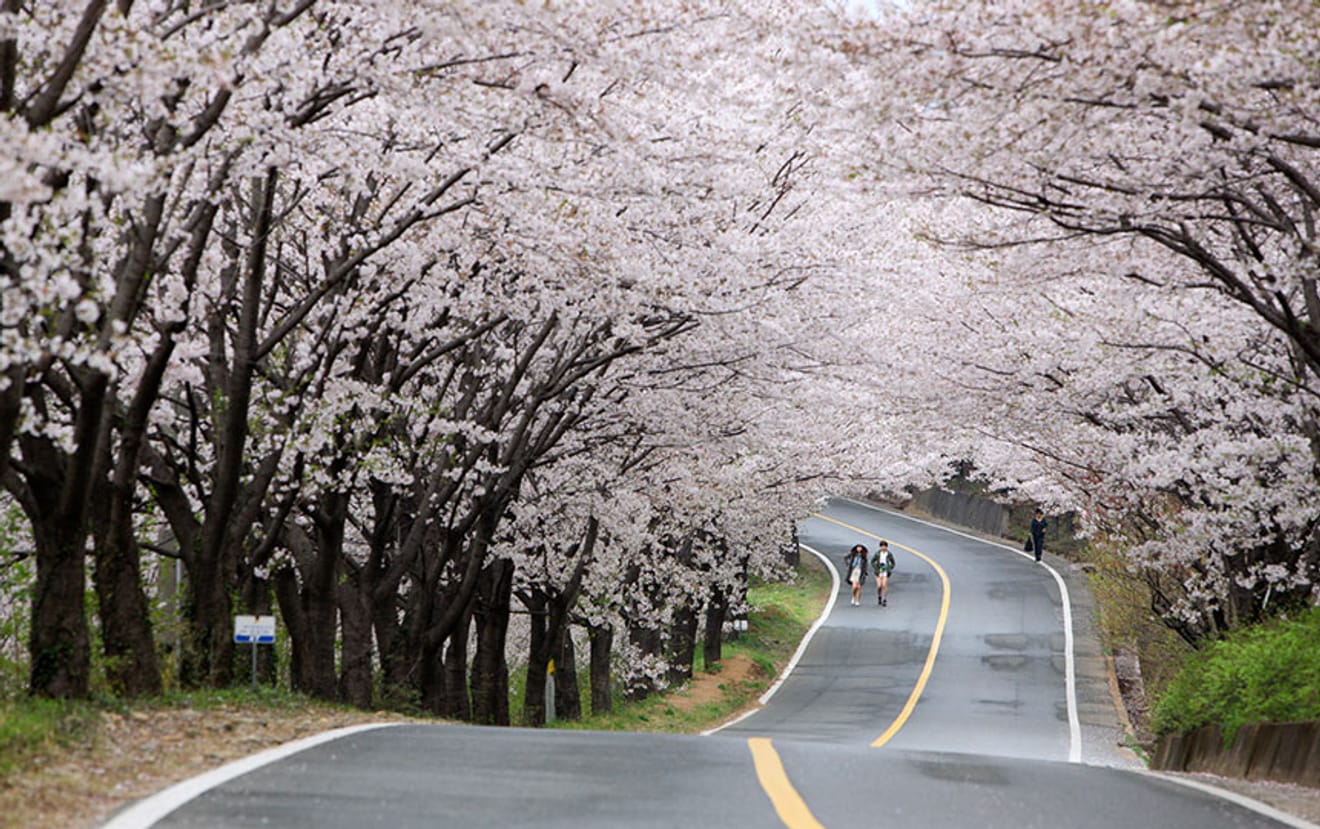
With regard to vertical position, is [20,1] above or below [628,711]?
above

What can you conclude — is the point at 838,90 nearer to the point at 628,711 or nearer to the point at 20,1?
the point at 20,1

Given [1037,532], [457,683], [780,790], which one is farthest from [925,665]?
[780,790]

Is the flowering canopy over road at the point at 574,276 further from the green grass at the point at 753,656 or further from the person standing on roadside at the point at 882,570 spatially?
the person standing on roadside at the point at 882,570

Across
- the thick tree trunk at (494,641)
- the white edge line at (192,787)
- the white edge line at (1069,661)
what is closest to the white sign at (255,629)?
the white edge line at (192,787)

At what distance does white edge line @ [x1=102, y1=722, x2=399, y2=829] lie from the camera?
6238 millimetres

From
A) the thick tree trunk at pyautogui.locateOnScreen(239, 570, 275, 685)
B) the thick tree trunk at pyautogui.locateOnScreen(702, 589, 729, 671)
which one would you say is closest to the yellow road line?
the thick tree trunk at pyautogui.locateOnScreen(702, 589, 729, 671)

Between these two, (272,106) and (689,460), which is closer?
(272,106)

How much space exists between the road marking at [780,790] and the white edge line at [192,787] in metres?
2.78

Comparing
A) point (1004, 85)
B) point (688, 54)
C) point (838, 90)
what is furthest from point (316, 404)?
point (1004, 85)

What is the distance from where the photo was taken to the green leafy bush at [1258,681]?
11.7 meters

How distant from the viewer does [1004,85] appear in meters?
9.29

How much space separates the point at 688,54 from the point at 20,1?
216 inches

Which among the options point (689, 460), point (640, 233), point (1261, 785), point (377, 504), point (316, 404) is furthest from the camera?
point (689, 460)

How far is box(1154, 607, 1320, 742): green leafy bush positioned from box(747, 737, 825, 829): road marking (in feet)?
14.9
